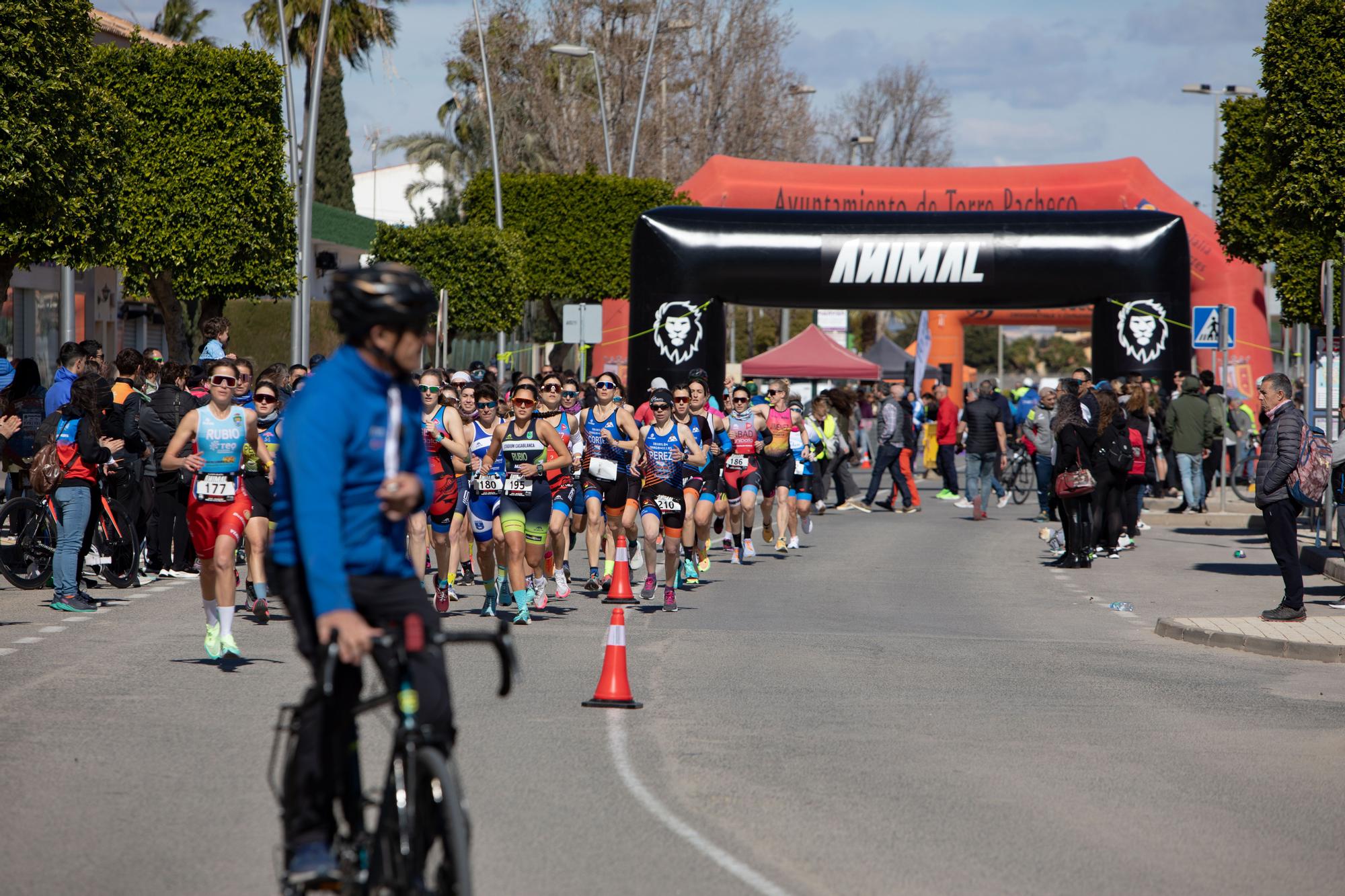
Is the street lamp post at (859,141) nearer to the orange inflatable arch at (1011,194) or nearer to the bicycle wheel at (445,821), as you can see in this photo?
the orange inflatable arch at (1011,194)

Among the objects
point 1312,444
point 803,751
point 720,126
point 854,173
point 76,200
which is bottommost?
point 803,751

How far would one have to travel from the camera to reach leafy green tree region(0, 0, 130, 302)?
59.5 feet

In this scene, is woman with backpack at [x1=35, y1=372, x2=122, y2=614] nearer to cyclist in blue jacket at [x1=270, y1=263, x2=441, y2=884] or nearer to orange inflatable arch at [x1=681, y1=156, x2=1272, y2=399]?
cyclist in blue jacket at [x1=270, y1=263, x2=441, y2=884]

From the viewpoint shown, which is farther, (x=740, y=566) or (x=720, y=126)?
(x=720, y=126)

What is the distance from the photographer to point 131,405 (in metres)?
14.8

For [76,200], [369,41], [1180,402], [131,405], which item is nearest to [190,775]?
[131,405]

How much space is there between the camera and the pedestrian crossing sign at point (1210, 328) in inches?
988

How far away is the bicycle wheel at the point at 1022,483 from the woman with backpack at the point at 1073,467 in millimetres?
9848

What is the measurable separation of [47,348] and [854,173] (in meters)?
17.9

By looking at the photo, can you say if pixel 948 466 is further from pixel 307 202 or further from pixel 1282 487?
pixel 1282 487

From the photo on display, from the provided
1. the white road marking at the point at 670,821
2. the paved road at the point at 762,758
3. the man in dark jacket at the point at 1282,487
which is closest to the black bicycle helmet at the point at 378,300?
the paved road at the point at 762,758

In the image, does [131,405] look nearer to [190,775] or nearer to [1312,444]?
[190,775]

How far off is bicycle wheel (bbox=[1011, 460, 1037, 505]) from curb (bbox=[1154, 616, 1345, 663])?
16.0 m

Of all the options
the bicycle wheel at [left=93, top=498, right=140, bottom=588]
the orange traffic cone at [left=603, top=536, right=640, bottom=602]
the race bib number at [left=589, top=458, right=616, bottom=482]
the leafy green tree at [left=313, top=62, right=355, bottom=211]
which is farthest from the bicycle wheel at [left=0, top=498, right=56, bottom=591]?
the leafy green tree at [left=313, top=62, right=355, bottom=211]
